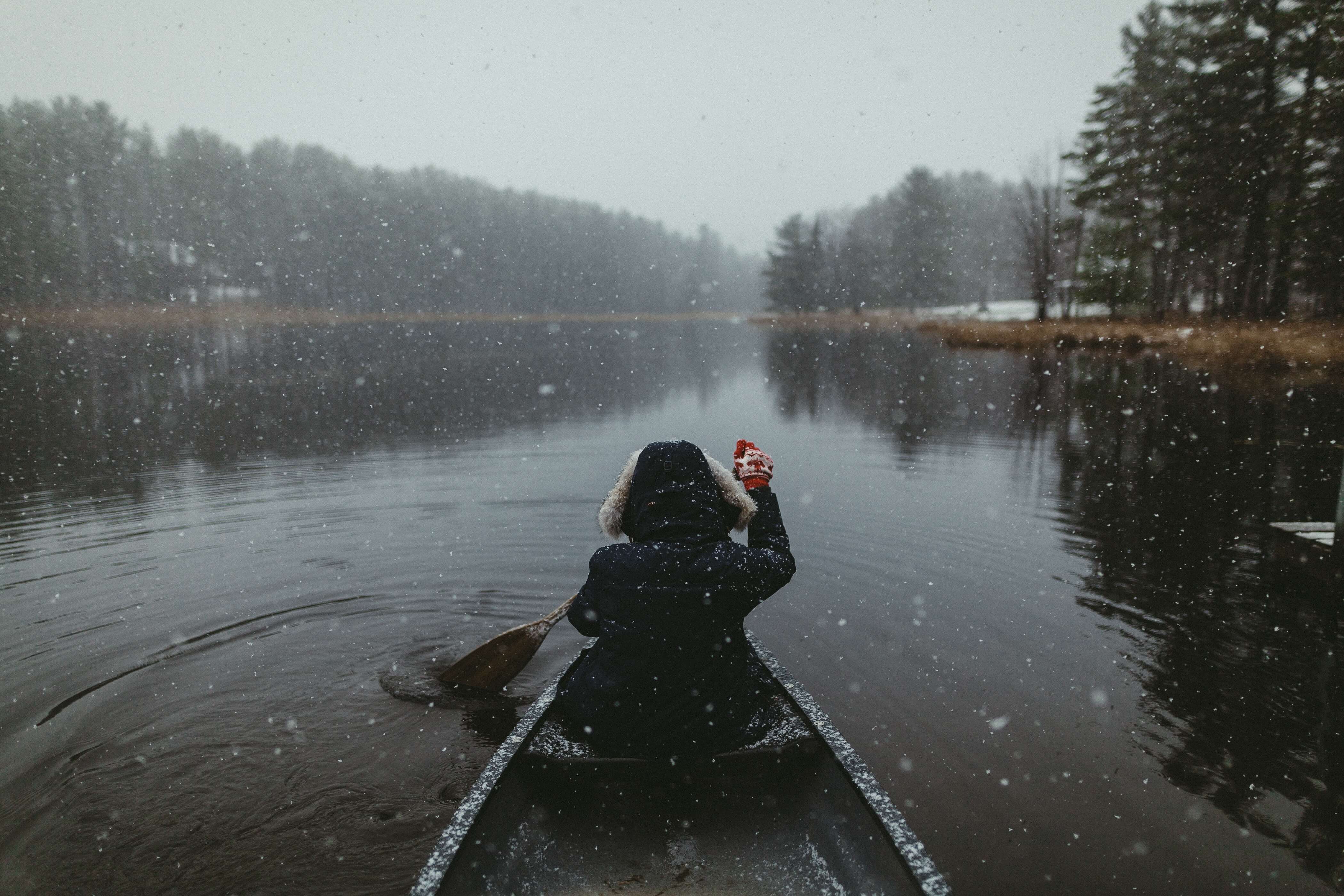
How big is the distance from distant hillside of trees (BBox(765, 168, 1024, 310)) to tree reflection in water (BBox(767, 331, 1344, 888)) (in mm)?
46952

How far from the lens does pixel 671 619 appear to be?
3.01 meters

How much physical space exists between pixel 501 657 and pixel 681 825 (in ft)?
8.62

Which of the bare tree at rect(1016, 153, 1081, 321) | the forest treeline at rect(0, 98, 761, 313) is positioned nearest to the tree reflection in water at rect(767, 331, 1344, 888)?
the bare tree at rect(1016, 153, 1081, 321)

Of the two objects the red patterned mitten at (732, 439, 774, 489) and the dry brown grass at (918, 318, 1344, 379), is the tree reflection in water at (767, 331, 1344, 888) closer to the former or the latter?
the dry brown grass at (918, 318, 1344, 379)

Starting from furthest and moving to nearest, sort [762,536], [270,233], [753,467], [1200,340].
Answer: [270,233] → [1200,340] → [753,467] → [762,536]

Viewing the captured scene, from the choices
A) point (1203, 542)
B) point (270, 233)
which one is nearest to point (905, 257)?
point (270, 233)

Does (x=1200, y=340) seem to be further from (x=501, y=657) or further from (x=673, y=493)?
(x=673, y=493)

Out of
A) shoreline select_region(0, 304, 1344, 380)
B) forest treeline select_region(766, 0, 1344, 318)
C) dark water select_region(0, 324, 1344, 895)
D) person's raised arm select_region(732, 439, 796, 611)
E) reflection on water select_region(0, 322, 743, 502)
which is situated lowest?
dark water select_region(0, 324, 1344, 895)

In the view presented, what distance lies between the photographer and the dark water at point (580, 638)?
378 cm

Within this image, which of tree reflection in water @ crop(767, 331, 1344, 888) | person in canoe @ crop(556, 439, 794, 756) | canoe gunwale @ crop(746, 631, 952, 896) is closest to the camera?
canoe gunwale @ crop(746, 631, 952, 896)

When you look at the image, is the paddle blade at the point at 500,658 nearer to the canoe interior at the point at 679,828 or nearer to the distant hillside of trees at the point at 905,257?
the canoe interior at the point at 679,828

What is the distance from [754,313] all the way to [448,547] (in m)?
107

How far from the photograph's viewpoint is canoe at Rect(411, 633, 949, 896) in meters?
2.58

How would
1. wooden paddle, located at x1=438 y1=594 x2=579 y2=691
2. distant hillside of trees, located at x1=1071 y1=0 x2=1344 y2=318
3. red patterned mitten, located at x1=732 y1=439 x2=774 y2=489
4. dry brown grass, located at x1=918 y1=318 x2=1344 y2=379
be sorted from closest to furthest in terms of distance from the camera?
red patterned mitten, located at x1=732 y1=439 x2=774 y2=489, wooden paddle, located at x1=438 y1=594 x2=579 y2=691, dry brown grass, located at x1=918 y1=318 x2=1344 y2=379, distant hillside of trees, located at x1=1071 y1=0 x2=1344 y2=318
